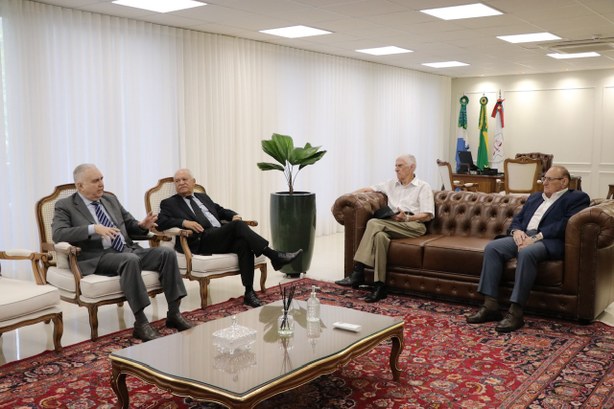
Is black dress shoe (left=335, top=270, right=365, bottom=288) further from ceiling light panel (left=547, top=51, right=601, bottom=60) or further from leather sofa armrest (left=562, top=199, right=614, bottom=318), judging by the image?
ceiling light panel (left=547, top=51, right=601, bottom=60)

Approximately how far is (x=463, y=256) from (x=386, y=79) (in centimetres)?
621

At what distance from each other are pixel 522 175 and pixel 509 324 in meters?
4.58

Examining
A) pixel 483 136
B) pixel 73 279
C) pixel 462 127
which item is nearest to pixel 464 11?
pixel 73 279

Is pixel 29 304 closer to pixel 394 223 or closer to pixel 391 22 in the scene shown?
pixel 394 223

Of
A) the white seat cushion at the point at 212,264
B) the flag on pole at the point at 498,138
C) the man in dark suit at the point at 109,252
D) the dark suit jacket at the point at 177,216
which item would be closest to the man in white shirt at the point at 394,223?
the white seat cushion at the point at 212,264

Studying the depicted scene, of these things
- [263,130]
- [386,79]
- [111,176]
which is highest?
[386,79]

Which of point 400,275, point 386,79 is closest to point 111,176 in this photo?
point 400,275

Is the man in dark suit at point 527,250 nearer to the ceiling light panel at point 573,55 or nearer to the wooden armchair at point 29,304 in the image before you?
the wooden armchair at point 29,304

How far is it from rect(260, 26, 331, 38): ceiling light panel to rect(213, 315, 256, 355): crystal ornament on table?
4737 mm

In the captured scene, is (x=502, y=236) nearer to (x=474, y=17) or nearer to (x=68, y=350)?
(x=474, y=17)

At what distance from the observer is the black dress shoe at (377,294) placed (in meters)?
5.41

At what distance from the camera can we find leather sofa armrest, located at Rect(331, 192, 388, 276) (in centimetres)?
581

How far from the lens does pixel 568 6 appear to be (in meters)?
5.88

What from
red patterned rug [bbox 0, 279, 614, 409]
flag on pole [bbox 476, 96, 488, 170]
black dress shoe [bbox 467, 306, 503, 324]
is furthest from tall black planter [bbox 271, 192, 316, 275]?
flag on pole [bbox 476, 96, 488, 170]
